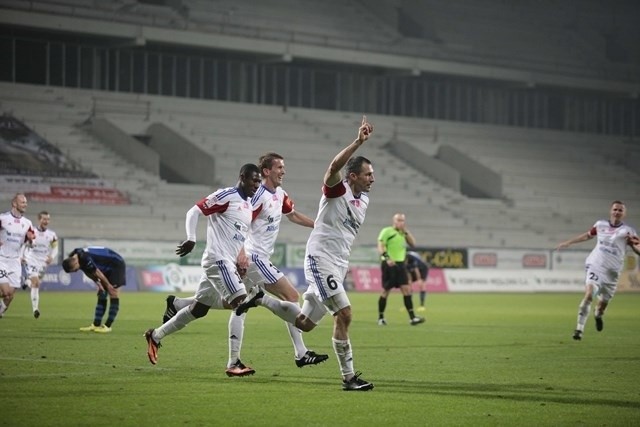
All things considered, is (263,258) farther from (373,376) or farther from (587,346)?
(587,346)

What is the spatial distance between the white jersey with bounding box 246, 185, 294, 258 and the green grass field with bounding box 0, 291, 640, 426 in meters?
1.57

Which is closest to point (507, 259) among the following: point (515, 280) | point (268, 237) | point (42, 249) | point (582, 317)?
point (515, 280)

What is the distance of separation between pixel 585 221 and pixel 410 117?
12.1 m

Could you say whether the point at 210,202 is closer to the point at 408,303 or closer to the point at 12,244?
the point at 12,244

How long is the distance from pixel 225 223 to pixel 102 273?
8219mm

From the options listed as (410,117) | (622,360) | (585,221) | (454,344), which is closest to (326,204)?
(622,360)

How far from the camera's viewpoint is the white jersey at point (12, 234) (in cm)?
2441

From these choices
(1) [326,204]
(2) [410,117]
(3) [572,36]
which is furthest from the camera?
(3) [572,36]

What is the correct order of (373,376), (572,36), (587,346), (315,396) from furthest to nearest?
(572,36)
(587,346)
(373,376)
(315,396)

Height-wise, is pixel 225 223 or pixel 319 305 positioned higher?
pixel 225 223

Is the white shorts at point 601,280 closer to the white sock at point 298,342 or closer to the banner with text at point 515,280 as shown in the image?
the white sock at point 298,342

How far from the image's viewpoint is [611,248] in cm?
2373

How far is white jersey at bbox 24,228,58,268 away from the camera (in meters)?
29.3

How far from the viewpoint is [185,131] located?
57.3 m
